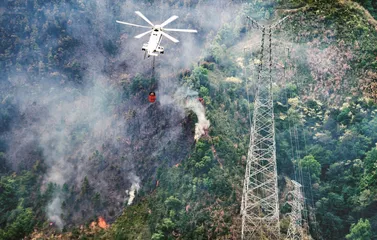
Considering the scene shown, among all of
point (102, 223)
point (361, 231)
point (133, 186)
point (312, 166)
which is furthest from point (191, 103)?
point (361, 231)

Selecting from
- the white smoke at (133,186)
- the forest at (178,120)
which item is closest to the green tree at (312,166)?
the forest at (178,120)

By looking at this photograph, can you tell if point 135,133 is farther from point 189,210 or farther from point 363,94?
point 363,94

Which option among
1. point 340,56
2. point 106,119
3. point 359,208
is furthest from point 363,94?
point 106,119

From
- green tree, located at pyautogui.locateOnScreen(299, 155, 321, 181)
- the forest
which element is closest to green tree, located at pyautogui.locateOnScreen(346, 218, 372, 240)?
the forest

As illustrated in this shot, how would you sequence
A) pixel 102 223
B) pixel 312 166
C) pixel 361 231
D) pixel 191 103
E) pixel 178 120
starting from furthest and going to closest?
pixel 191 103 < pixel 178 120 < pixel 102 223 < pixel 312 166 < pixel 361 231

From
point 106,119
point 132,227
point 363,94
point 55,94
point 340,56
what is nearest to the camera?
point 132,227

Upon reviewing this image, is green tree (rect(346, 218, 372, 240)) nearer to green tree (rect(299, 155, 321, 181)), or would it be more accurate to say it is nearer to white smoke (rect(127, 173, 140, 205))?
green tree (rect(299, 155, 321, 181))

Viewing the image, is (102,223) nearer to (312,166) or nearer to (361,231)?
(312,166)
